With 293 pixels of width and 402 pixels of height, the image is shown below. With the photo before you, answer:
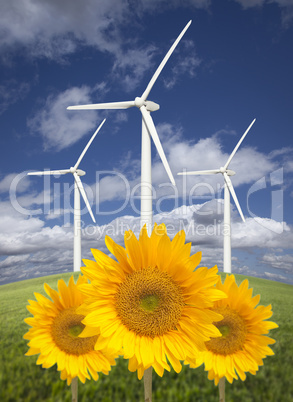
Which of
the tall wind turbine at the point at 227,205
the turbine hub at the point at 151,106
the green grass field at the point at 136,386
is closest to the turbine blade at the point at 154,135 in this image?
the turbine hub at the point at 151,106

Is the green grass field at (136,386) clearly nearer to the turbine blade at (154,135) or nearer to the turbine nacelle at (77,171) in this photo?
the turbine blade at (154,135)

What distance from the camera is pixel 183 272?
1.78 m

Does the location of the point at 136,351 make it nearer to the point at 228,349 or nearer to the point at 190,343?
the point at 190,343

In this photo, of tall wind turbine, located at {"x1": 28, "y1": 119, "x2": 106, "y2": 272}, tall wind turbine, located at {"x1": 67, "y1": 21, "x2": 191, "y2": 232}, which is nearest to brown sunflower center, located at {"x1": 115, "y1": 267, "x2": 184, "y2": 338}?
tall wind turbine, located at {"x1": 67, "y1": 21, "x2": 191, "y2": 232}

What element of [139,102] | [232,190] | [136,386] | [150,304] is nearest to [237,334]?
[150,304]

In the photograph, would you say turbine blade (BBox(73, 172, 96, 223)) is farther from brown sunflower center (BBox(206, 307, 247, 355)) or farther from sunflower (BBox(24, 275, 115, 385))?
brown sunflower center (BBox(206, 307, 247, 355))

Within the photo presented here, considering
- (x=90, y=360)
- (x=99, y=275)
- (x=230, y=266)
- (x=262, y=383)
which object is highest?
(x=99, y=275)

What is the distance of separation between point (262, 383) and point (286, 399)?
63cm

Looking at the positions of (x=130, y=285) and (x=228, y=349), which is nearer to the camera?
(x=130, y=285)

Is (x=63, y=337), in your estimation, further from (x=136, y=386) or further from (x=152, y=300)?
(x=136, y=386)

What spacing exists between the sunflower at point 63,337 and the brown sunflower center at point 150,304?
486 mm

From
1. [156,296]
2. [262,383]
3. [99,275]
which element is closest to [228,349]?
[156,296]

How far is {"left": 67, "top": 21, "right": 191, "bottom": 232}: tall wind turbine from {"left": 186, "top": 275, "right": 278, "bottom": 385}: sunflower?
50.3ft

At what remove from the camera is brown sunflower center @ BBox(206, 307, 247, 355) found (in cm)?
221
